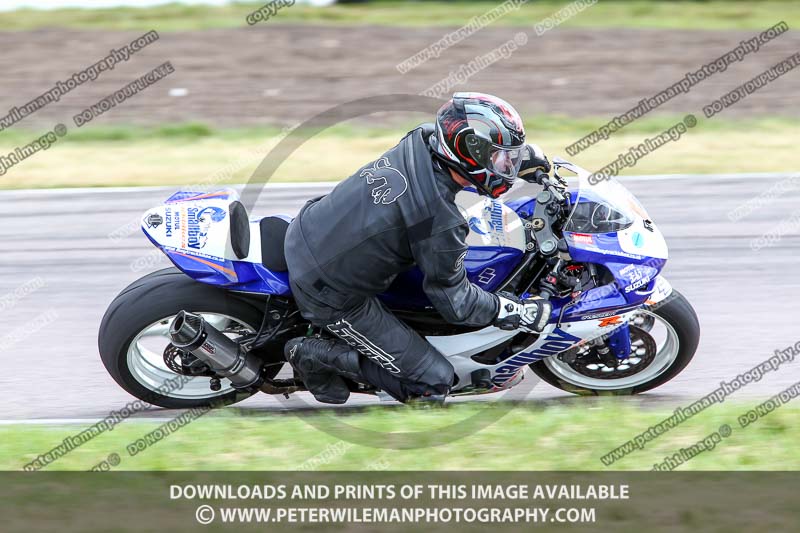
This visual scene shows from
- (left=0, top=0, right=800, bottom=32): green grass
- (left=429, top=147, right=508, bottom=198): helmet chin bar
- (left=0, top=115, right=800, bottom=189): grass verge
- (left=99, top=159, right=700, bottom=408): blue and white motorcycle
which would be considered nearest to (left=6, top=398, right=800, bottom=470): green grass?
(left=99, top=159, right=700, bottom=408): blue and white motorcycle

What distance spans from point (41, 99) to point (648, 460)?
1043cm

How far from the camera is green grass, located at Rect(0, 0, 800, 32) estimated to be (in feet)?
50.2

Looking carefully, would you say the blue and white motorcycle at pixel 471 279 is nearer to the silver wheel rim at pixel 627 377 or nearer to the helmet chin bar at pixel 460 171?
the silver wheel rim at pixel 627 377

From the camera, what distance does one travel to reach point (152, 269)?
8.13 meters

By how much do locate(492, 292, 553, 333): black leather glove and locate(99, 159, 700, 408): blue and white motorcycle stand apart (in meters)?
0.22

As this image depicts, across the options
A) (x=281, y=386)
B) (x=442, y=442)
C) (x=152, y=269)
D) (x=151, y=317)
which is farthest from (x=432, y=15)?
(x=442, y=442)

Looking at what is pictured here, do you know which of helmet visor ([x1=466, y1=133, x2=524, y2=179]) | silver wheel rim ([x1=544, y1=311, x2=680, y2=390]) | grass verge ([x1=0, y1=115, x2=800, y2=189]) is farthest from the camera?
grass verge ([x1=0, y1=115, x2=800, y2=189])

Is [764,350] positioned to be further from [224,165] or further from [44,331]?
[224,165]

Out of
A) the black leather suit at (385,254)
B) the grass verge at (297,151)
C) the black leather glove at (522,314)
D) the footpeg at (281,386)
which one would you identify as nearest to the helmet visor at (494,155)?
the black leather suit at (385,254)

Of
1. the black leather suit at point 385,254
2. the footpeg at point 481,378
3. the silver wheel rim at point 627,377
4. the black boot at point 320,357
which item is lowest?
the silver wheel rim at point 627,377

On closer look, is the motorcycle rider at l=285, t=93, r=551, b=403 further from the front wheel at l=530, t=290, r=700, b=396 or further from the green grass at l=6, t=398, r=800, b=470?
the front wheel at l=530, t=290, r=700, b=396

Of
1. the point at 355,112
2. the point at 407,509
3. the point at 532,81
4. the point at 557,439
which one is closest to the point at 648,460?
the point at 557,439

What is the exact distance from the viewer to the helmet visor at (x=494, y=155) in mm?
4633

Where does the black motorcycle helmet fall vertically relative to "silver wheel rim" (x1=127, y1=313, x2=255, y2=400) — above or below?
above
